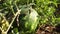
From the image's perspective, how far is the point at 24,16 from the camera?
242 centimetres

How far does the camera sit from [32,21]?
2.32m

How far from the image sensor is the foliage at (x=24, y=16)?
7.70ft

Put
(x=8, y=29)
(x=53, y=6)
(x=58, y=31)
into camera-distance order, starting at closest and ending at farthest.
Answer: (x=8, y=29), (x=58, y=31), (x=53, y=6)

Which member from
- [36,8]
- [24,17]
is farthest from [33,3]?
[24,17]

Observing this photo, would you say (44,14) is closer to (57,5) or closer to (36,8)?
(36,8)

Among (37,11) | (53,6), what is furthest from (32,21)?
(53,6)

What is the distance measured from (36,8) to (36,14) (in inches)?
7.4

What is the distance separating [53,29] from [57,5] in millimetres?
467

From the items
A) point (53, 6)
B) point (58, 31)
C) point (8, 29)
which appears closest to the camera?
point (8, 29)

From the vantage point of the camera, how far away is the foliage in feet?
7.70

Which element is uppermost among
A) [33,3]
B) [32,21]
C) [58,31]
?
[33,3]

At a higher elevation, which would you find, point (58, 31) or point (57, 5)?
point (57, 5)

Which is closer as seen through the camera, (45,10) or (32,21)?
(32,21)

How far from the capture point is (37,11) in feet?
8.41
